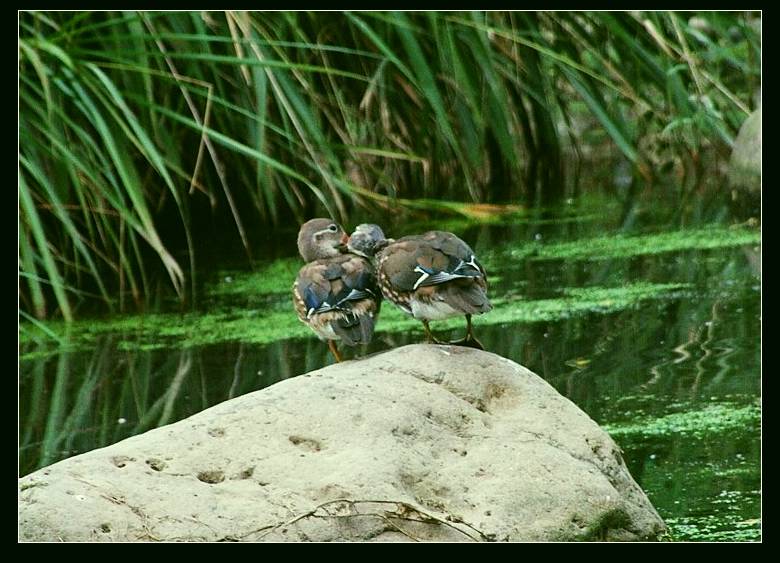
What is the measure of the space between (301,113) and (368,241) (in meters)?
2.93

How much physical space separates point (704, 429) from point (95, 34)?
421cm

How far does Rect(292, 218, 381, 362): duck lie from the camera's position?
4.37 metres

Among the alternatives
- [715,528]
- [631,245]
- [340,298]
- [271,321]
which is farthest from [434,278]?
[631,245]

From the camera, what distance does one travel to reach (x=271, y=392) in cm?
405

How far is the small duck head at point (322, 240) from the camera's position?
4.78 meters

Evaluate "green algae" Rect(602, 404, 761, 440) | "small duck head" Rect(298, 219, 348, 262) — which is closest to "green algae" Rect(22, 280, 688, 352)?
"green algae" Rect(602, 404, 761, 440)

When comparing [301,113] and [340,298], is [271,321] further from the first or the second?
[340,298]

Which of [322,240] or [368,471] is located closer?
[368,471]

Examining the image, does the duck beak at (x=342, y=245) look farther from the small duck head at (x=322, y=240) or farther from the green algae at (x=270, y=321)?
the green algae at (x=270, y=321)

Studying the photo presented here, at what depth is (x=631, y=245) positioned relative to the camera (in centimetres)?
848

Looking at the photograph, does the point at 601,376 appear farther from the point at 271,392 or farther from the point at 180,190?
the point at 180,190

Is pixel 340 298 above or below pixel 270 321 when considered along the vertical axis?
above

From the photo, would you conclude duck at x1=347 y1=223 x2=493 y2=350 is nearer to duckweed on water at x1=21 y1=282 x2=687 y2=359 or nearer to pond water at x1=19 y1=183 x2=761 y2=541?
pond water at x1=19 y1=183 x2=761 y2=541
